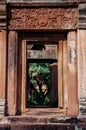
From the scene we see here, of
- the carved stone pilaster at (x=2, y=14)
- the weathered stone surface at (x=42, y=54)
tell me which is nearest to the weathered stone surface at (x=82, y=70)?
the carved stone pilaster at (x=2, y=14)

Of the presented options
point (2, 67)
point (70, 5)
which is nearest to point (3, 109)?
point (2, 67)

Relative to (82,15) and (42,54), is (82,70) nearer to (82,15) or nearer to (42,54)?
(82,15)

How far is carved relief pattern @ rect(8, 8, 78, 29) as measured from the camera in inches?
269

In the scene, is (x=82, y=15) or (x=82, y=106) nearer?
(x=82, y=106)

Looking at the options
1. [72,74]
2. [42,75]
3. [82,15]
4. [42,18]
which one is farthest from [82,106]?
[42,75]

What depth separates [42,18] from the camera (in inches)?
270

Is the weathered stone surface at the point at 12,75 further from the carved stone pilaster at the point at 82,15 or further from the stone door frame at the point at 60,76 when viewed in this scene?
the carved stone pilaster at the point at 82,15

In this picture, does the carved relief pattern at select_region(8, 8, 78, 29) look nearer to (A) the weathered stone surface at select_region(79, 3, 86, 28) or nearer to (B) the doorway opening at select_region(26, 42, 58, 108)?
(A) the weathered stone surface at select_region(79, 3, 86, 28)

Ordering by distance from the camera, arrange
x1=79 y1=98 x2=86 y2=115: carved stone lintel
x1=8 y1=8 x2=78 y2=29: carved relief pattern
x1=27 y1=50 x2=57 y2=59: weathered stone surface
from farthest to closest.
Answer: x1=27 y1=50 x2=57 y2=59: weathered stone surface, x1=8 y1=8 x2=78 y2=29: carved relief pattern, x1=79 y1=98 x2=86 y2=115: carved stone lintel

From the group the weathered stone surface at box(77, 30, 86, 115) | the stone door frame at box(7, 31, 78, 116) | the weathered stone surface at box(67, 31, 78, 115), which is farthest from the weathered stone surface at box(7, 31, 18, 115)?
the weathered stone surface at box(77, 30, 86, 115)

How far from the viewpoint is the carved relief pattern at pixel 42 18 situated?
6824 millimetres

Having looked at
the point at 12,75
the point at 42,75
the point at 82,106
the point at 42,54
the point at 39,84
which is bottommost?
the point at 82,106

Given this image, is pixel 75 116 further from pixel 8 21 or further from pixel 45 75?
pixel 45 75

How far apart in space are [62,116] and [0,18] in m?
2.10
